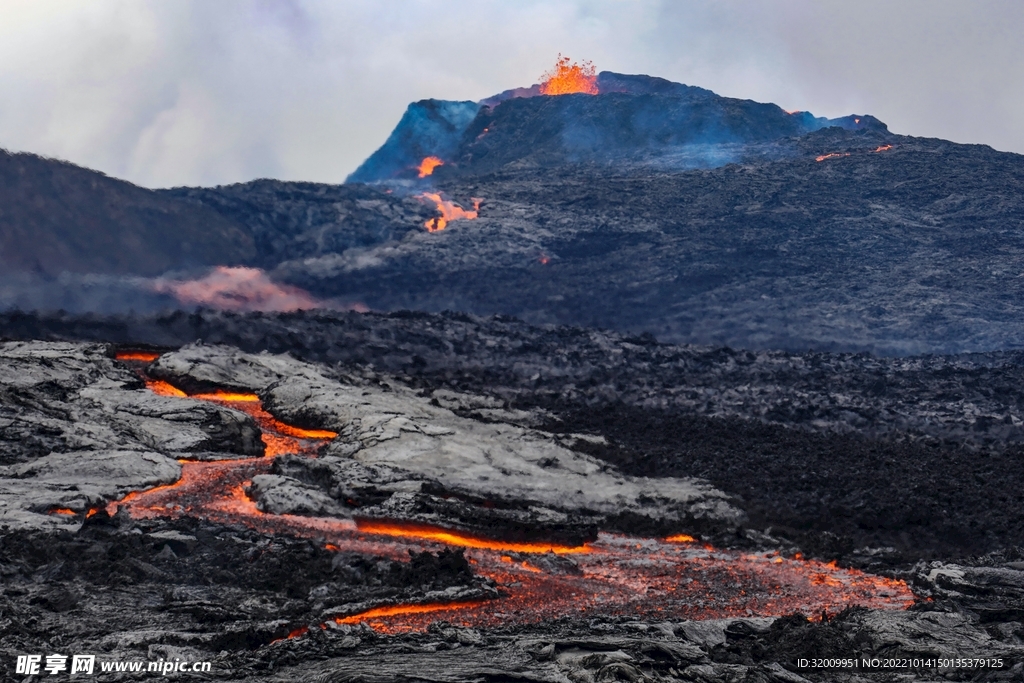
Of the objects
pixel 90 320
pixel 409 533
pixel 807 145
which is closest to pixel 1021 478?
pixel 409 533

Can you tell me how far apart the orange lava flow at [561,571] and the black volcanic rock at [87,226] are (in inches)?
1441

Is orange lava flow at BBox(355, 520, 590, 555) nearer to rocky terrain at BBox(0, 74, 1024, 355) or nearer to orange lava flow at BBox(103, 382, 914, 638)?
orange lava flow at BBox(103, 382, 914, 638)

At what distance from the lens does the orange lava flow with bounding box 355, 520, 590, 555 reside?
30406mm

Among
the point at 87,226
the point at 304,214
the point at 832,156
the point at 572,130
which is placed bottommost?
the point at 87,226

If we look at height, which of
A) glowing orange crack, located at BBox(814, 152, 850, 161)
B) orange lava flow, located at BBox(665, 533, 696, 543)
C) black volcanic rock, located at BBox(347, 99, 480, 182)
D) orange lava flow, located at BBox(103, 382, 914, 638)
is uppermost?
black volcanic rock, located at BBox(347, 99, 480, 182)

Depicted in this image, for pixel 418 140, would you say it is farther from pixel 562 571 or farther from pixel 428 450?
pixel 562 571

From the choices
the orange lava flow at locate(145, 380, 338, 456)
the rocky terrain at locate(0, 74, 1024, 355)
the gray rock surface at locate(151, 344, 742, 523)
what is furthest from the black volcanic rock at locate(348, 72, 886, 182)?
the orange lava flow at locate(145, 380, 338, 456)

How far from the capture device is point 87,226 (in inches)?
2689

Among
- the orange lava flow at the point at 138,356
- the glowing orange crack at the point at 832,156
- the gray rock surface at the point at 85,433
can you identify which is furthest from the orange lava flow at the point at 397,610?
the glowing orange crack at the point at 832,156

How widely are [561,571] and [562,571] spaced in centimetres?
3

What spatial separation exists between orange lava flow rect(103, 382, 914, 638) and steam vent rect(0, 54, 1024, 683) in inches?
6.1

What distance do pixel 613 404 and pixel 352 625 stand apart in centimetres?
3238

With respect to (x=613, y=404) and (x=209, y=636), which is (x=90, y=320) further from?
(x=209, y=636)

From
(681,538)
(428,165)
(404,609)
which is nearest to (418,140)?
(428,165)
